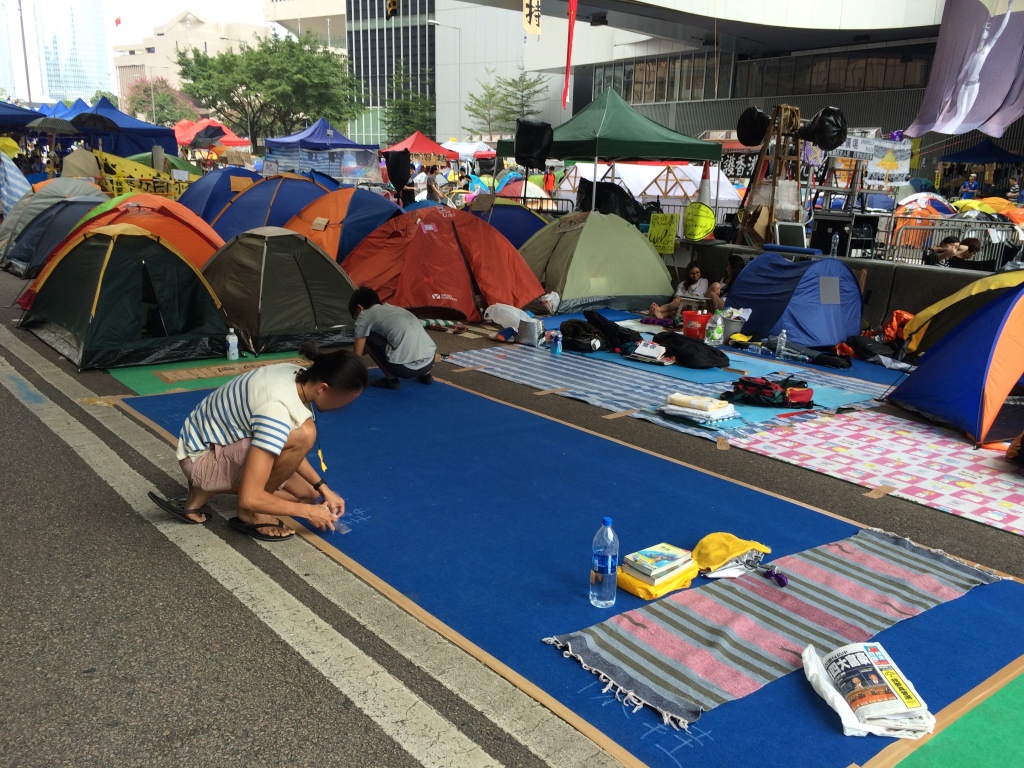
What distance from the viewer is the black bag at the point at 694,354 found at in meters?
9.08

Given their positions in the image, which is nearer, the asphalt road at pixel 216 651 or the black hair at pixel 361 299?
the asphalt road at pixel 216 651

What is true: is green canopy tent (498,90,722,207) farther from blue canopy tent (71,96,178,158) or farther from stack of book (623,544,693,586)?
blue canopy tent (71,96,178,158)

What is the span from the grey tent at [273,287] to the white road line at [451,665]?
434 centimetres

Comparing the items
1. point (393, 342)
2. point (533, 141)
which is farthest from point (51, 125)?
point (393, 342)

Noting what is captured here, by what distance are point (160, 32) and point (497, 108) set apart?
13355 centimetres

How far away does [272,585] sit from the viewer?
12.8 feet

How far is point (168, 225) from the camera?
9.95 meters

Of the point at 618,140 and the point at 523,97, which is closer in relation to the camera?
the point at 618,140

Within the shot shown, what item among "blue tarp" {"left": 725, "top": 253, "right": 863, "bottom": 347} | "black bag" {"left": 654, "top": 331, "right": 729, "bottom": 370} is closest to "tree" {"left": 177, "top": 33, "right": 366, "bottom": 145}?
"blue tarp" {"left": 725, "top": 253, "right": 863, "bottom": 347}

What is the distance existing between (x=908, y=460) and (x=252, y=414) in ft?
16.6

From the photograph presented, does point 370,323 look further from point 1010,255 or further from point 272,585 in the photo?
point 1010,255

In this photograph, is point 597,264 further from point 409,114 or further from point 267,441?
point 409,114

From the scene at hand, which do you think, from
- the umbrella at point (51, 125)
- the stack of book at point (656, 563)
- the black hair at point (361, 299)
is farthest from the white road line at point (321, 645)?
the umbrella at point (51, 125)

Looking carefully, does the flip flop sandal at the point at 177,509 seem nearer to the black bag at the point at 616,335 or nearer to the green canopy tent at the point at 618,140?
the black bag at the point at 616,335
